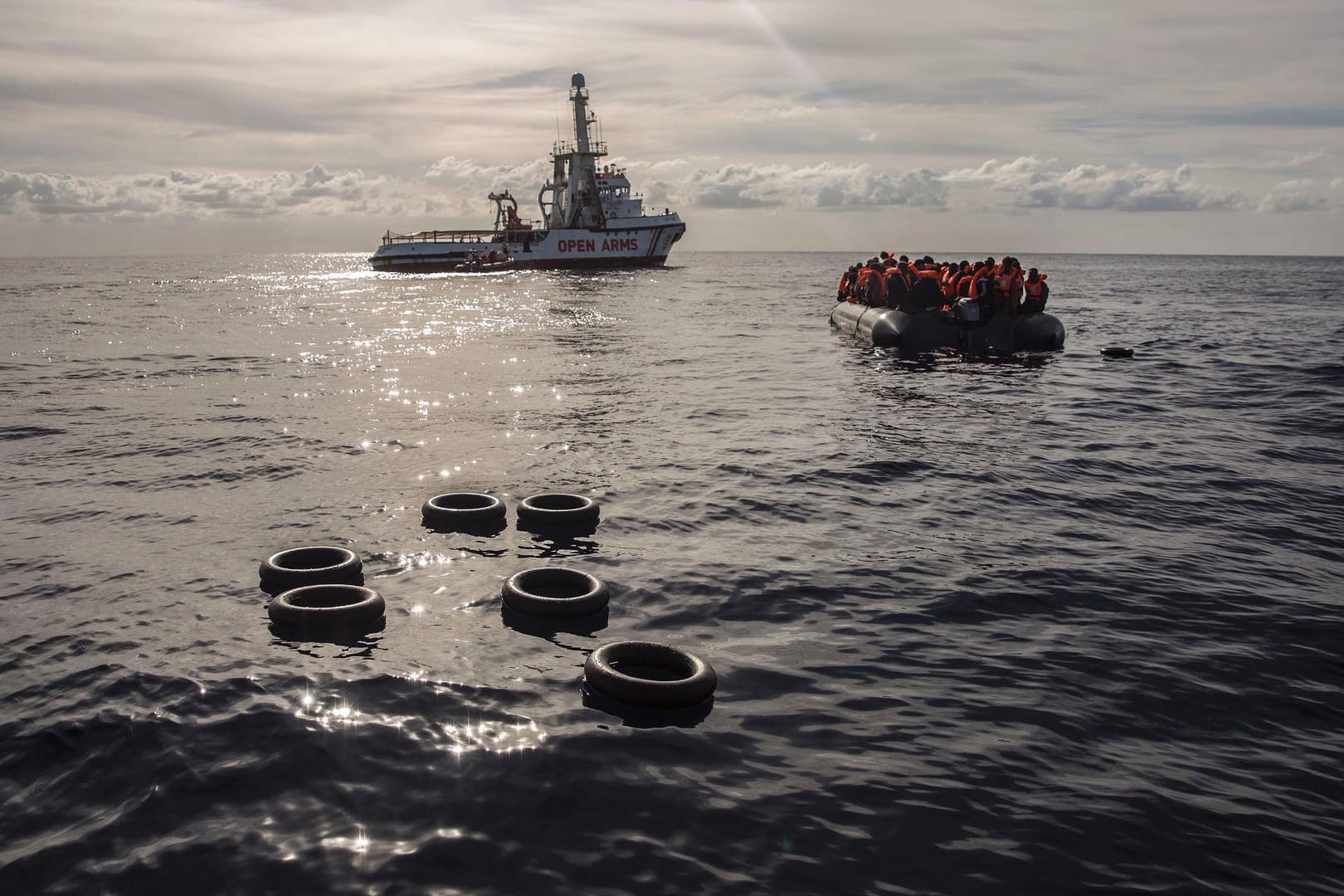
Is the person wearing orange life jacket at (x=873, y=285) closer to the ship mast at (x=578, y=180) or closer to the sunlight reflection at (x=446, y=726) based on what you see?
the sunlight reflection at (x=446, y=726)

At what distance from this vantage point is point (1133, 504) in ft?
38.7

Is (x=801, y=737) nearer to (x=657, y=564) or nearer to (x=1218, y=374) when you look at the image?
(x=657, y=564)

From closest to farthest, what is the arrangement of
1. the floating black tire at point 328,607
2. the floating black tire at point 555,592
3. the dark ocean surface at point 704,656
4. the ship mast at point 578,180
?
the dark ocean surface at point 704,656 → the floating black tire at point 328,607 → the floating black tire at point 555,592 → the ship mast at point 578,180

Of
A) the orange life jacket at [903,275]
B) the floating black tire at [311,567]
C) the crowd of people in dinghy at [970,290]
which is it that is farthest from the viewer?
the orange life jacket at [903,275]

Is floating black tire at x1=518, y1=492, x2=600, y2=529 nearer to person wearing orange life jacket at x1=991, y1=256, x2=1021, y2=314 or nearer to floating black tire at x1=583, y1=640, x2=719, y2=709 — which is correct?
floating black tire at x1=583, y1=640, x2=719, y2=709

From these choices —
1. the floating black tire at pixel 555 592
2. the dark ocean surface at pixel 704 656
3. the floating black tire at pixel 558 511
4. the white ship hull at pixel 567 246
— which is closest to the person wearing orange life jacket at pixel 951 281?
the dark ocean surface at pixel 704 656

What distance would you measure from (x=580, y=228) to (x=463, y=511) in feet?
261

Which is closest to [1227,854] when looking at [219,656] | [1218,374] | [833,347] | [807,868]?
[807,868]

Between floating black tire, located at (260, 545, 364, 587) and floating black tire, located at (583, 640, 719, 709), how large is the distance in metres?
3.09

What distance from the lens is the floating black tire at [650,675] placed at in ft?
20.9

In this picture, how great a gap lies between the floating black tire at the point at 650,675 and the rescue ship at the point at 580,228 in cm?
8212

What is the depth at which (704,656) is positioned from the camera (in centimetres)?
725

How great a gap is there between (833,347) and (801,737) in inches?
1010

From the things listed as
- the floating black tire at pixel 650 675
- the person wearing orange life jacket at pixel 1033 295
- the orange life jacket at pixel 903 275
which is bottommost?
the floating black tire at pixel 650 675
